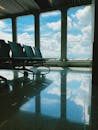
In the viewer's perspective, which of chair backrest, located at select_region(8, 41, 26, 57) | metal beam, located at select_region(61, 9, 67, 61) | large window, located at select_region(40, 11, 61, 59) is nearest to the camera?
chair backrest, located at select_region(8, 41, 26, 57)

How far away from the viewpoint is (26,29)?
25.8ft

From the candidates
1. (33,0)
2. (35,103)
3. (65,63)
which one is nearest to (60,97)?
(35,103)

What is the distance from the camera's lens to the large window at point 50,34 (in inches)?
283

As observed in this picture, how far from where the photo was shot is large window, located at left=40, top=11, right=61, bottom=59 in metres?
7.19

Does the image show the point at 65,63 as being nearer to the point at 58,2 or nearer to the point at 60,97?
the point at 58,2

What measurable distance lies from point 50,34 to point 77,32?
4.53 feet

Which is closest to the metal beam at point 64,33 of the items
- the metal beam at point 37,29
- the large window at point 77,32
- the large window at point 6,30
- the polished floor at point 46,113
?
the large window at point 77,32

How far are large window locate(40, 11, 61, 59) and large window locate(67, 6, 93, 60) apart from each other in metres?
0.51

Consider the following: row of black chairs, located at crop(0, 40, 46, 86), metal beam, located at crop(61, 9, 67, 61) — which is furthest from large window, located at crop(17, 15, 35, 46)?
row of black chairs, located at crop(0, 40, 46, 86)

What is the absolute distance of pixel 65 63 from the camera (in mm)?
7016

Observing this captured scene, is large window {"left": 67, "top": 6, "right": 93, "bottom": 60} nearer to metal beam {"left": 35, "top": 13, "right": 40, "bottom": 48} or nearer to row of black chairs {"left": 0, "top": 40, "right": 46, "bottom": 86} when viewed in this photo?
metal beam {"left": 35, "top": 13, "right": 40, "bottom": 48}

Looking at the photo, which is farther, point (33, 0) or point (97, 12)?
point (33, 0)

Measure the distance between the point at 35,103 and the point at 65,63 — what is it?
5.37 m

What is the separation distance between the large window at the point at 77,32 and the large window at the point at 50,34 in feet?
1.67
